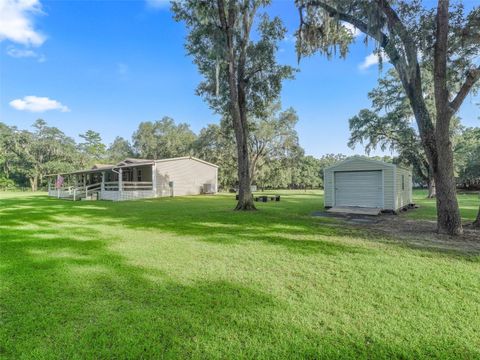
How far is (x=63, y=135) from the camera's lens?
4972cm

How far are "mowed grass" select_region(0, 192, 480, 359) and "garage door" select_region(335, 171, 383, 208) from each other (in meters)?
6.79

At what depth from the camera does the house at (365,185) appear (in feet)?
36.2

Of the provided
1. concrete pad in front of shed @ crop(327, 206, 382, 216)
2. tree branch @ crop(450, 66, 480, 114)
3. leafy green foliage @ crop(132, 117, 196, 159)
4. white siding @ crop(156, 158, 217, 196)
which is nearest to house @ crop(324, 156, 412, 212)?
concrete pad in front of shed @ crop(327, 206, 382, 216)

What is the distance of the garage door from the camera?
1134cm

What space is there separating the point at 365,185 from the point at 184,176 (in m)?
17.5

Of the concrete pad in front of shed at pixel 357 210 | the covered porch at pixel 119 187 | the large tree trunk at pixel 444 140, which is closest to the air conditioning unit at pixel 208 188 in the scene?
the covered porch at pixel 119 187

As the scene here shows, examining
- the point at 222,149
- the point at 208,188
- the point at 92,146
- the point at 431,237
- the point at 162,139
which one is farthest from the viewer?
the point at 92,146

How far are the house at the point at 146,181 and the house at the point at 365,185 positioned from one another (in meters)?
15.1

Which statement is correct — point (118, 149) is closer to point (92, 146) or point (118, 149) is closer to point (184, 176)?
point (92, 146)

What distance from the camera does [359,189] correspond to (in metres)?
11.8

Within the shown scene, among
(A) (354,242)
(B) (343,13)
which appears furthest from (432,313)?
(B) (343,13)

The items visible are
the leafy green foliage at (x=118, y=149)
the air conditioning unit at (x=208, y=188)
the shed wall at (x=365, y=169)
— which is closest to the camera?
the shed wall at (x=365, y=169)

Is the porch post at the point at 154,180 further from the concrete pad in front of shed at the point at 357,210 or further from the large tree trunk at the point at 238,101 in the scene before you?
the concrete pad in front of shed at the point at 357,210

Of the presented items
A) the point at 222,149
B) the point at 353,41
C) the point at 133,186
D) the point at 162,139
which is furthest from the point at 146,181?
the point at 162,139
